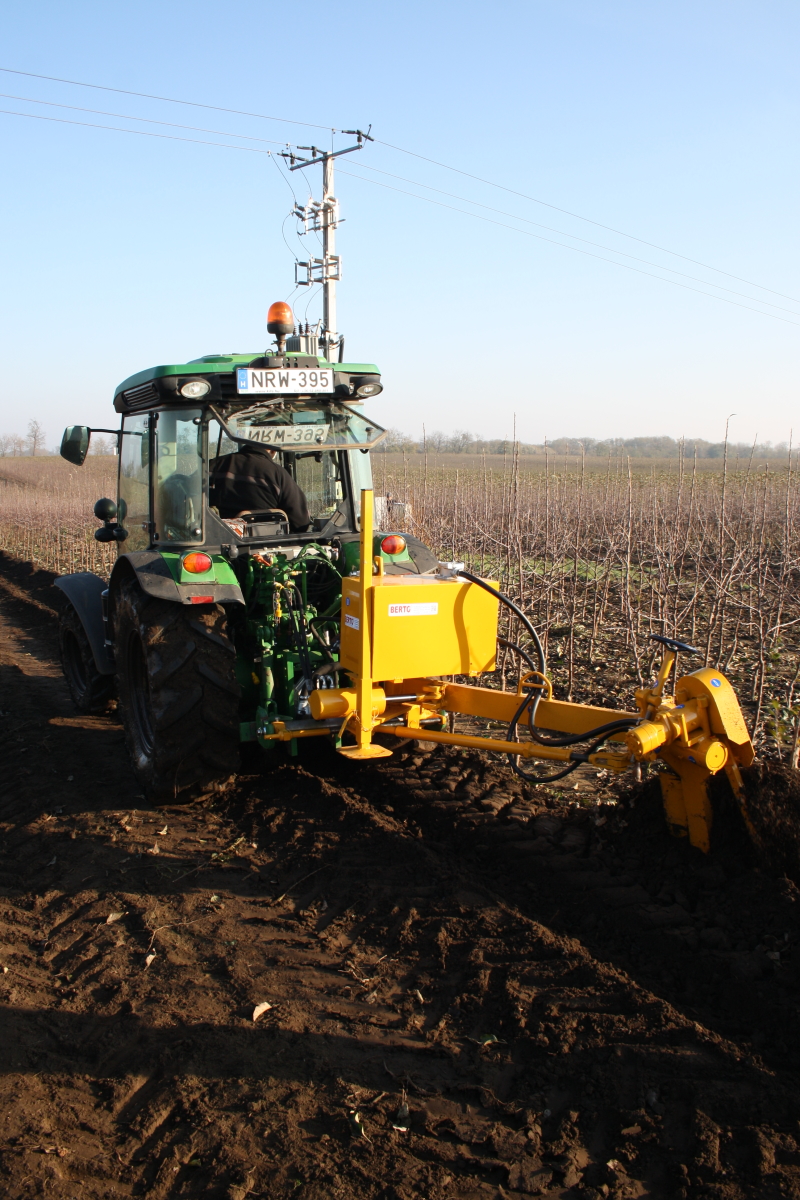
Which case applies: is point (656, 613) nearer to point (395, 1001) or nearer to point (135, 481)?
point (135, 481)

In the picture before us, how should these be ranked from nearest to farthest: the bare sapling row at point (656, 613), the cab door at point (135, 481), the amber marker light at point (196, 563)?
the amber marker light at point (196, 563) → the cab door at point (135, 481) → the bare sapling row at point (656, 613)

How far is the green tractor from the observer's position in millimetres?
4293

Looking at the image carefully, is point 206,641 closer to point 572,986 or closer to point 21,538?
point 572,986

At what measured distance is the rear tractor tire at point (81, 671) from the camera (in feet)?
20.0

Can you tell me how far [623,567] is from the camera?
42.1 feet

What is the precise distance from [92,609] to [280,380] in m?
2.44

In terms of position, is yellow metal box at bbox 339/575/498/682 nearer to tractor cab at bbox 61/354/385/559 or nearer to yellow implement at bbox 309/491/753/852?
yellow implement at bbox 309/491/753/852

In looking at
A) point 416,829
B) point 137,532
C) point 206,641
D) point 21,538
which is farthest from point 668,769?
point 21,538

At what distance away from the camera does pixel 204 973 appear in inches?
122

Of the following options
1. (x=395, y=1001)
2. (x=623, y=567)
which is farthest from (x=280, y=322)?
(x=623, y=567)

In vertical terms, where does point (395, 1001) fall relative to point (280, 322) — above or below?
below

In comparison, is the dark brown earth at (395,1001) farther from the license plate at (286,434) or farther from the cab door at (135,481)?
the license plate at (286,434)

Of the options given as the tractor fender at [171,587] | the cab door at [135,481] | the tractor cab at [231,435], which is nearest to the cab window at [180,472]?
the tractor cab at [231,435]

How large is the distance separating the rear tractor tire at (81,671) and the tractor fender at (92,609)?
0.09 meters
